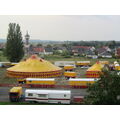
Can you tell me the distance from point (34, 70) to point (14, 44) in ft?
43.7

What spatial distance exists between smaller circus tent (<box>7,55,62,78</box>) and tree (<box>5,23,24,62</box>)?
1102cm

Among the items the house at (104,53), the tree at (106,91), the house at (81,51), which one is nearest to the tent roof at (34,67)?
the tree at (106,91)

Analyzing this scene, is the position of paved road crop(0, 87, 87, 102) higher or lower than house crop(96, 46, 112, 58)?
lower

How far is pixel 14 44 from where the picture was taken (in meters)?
38.3

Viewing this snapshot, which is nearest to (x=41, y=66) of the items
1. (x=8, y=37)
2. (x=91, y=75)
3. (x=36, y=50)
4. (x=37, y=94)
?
(x=91, y=75)

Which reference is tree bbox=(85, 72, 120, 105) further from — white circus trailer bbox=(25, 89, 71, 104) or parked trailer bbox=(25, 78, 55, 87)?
parked trailer bbox=(25, 78, 55, 87)

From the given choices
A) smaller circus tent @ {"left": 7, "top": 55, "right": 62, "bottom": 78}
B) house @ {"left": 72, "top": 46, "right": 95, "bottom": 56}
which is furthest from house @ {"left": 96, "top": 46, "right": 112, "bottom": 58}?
smaller circus tent @ {"left": 7, "top": 55, "right": 62, "bottom": 78}

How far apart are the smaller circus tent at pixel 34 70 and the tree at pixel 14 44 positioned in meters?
11.0

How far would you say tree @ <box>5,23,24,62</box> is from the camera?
38.5m

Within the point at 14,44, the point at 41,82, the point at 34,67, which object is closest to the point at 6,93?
the point at 41,82

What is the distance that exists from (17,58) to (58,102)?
24712mm

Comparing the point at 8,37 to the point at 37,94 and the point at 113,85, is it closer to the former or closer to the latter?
the point at 37,94

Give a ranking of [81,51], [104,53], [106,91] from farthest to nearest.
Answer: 1. [81,51]
2. [104,53]
3. [106,91]

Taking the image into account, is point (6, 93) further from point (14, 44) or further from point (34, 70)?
point (14, 44)
